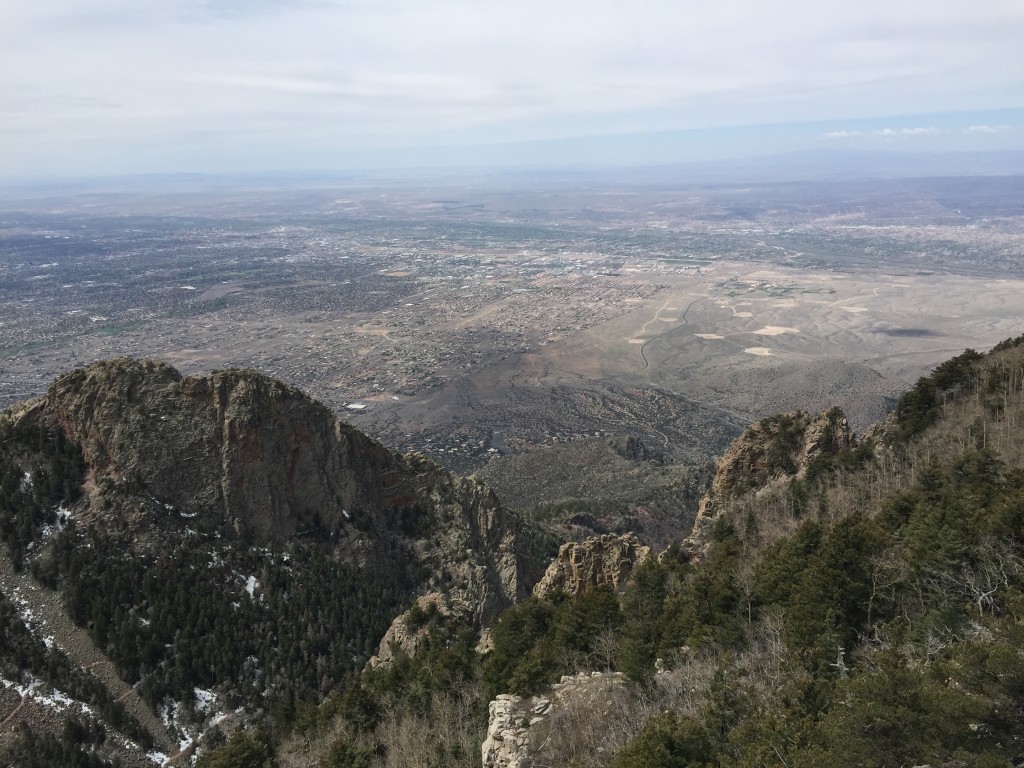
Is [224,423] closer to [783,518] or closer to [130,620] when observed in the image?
[130,620]

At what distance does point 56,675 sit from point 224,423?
1279cm

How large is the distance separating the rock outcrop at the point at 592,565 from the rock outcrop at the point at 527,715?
12.4m

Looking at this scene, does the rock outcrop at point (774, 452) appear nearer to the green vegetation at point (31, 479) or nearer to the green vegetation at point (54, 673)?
the green vegetation at point (54, 673)

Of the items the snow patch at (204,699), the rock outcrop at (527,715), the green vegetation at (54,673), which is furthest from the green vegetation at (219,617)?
the rock outcrop at (527,715)

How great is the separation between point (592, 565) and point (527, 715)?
15712 millimetres

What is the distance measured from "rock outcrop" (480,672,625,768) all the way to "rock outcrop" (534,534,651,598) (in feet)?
40.8

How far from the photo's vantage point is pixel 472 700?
22.8m

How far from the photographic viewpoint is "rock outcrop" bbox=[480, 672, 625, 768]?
50.5 ft

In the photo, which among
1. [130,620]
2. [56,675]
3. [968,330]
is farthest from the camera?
[968,330]

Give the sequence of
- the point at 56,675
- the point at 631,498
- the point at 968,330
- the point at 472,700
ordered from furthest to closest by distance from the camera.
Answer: the point at 968,330 < the point at 631,498 < the point at 56,675 < the point at 472,700

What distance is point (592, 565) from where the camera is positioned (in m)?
32.2

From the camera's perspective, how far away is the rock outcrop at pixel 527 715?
15.4 meters

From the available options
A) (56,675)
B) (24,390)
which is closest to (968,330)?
(56,675)

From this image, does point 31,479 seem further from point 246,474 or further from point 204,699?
point 204,699
